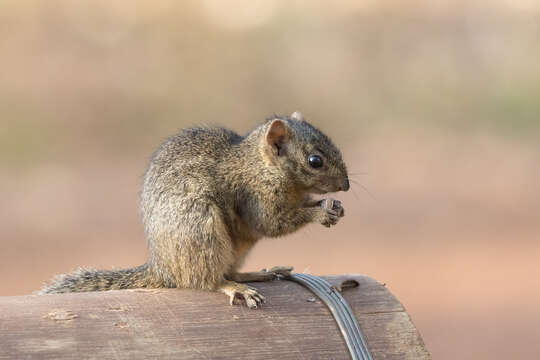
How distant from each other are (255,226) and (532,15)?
485 inches

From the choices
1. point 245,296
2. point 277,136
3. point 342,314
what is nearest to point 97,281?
point 245,296

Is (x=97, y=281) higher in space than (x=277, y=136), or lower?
lower

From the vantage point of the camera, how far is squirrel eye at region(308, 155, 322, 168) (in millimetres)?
3330

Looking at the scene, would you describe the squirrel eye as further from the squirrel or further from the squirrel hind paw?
the squirrel hind paw

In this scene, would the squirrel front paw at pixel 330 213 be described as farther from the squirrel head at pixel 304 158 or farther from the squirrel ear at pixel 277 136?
the squirrel ear at pixel 277 136

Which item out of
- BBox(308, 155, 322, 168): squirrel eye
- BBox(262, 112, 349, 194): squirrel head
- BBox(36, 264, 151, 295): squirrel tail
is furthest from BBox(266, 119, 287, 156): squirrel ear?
BBox(36, 264, 151, 295): squirrel tail

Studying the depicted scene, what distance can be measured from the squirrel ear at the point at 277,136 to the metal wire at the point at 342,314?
21.4 inches

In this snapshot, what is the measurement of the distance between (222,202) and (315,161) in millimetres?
385

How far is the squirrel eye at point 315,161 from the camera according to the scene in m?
3.33

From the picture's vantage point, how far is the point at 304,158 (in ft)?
11.0

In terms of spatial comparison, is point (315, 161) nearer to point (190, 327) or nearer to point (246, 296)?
point (246, 296)

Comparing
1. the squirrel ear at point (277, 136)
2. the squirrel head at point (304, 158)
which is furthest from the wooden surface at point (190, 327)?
the squirrel ear at point (277, 136)

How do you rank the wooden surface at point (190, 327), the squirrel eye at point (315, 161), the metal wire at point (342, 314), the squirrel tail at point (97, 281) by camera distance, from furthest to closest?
the squirrel eye at point (315, 161)
the squirrel tail at point (97, 281)
the metal wire at point (342, 314)
the wooden surface at point (190, 327)

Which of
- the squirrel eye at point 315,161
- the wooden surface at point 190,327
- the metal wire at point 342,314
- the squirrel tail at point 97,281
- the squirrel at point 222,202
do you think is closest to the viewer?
the wooden surface at point 190,327
